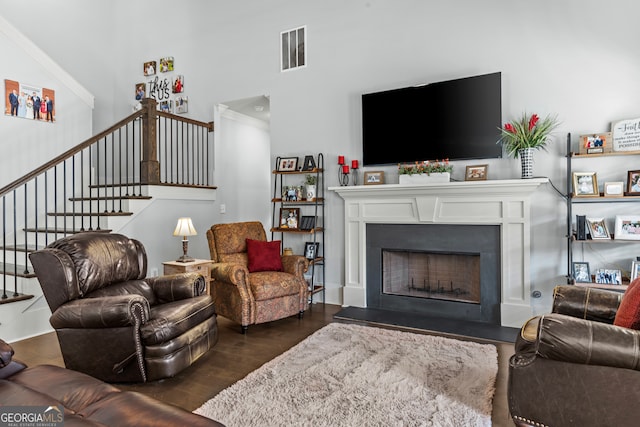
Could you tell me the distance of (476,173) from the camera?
3.76 metres

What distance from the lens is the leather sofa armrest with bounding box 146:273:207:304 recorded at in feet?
9.80

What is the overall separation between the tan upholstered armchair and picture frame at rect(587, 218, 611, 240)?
2.63 m

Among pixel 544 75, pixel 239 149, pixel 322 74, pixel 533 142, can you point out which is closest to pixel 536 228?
pixel 533 142

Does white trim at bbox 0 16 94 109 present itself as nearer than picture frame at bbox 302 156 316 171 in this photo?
No

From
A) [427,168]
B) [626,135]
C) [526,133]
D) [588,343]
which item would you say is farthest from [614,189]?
[588,343]

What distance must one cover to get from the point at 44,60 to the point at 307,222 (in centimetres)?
411

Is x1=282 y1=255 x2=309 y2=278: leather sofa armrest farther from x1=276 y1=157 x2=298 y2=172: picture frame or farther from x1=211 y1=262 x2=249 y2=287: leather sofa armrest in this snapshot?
x1=276 y1=157 x2=298 y2=172: picture frame

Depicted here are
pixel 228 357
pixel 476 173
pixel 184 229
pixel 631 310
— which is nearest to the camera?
pixel 631 310

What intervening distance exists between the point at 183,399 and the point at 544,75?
397 centimetres

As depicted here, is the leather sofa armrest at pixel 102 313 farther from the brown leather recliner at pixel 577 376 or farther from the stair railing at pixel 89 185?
the brown leather recliner at pixel 577 376

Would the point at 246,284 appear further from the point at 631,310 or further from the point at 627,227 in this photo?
the point at 627,227

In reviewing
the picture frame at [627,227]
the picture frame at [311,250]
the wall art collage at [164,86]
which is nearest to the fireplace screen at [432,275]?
the picture frame at [311,250]

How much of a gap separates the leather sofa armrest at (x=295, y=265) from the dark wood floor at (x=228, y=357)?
19.0 inches

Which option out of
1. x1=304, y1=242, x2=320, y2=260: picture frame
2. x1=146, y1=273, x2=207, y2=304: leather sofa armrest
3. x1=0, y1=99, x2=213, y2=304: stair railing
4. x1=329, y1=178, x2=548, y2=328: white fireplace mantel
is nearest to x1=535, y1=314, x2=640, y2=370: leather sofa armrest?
x1=329, y1=178, x2=548, y2=328: white fireplace mantel
